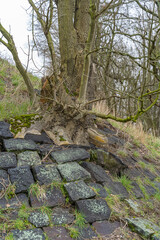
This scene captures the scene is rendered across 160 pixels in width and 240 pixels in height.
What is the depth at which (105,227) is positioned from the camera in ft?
7.59

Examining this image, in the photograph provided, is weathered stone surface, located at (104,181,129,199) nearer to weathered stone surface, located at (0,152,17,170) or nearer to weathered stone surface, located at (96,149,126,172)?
weathered stone surface, located at (96,149,126,172)

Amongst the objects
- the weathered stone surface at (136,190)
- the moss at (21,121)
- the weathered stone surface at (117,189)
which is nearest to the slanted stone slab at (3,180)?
the moss at (21,121)

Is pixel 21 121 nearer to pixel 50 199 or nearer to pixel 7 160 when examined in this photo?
pixel 7 160

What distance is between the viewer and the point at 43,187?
8.38 feet

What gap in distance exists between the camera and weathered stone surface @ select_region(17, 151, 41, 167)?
9.34ft

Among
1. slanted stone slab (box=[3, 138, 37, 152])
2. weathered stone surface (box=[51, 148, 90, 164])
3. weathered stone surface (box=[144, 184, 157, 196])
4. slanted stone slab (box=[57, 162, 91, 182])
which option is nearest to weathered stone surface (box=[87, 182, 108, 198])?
slanted stone slab (box=[57, 162, 91, 182])

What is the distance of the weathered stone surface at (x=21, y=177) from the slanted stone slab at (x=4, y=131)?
0.72 metres

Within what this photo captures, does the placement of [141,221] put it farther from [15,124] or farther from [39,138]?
[15,124]

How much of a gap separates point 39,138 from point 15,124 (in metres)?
0.46

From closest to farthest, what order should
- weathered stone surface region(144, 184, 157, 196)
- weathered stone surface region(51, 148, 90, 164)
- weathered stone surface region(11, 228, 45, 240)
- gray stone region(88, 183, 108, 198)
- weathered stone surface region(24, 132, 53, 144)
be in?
weathered stone surface region(11, 228, 45, 240) → gray stone region(88, 183, 108, 198) → weathered stone surface region(51, 148, 90, 164) → weathered stone surface region(24, 132, 53, 144) → weathered stone surface region(144, 184, 157, 196)

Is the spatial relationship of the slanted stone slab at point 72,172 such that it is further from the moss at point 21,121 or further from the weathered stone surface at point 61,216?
the moss at point 21,121

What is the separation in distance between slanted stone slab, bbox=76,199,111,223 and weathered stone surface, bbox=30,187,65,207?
0.70 ft

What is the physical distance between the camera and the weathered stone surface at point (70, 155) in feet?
10.3

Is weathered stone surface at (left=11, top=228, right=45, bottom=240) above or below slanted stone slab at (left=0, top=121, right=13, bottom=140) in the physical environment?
below
